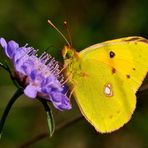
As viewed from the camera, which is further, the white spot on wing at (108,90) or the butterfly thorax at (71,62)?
the white spot on wing at (108,90)

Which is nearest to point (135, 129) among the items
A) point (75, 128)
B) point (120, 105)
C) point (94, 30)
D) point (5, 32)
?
point (75, 128)

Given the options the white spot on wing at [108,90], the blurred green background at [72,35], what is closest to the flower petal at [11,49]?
the white spot on wing at [108,90]

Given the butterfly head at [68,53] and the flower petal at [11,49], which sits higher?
the flower petal at [11,49]

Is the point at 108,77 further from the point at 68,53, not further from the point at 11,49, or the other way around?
the point at 11,49

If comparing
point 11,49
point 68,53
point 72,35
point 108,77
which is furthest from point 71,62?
point 72,35

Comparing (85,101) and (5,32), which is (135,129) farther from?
(85,101)

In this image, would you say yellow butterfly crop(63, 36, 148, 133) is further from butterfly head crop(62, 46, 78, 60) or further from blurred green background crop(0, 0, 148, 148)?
blurred green background crop(0, 0, 148, 148)

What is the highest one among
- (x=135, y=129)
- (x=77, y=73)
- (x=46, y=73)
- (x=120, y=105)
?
(x=46, y=73)

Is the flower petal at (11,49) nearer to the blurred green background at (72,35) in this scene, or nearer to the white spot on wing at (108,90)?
the white spot on wing at (108,90)
